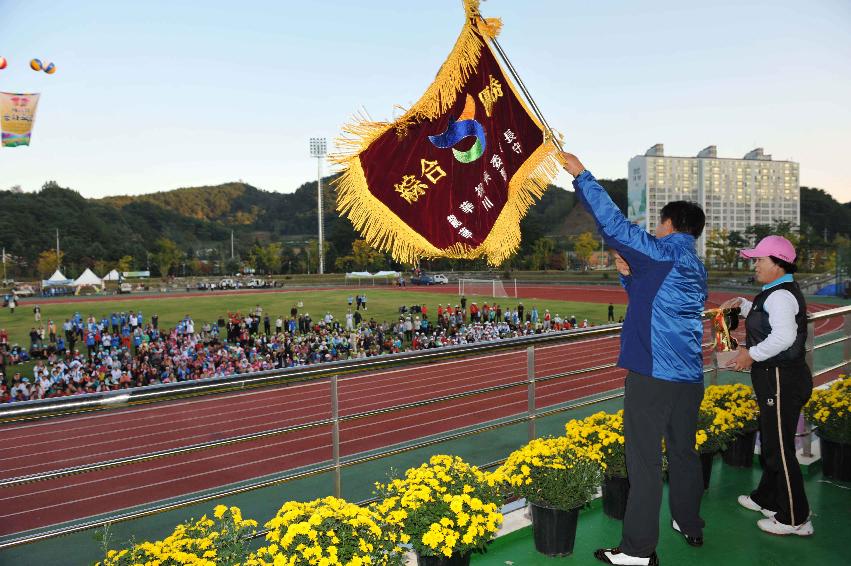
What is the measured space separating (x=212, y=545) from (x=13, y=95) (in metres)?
17.2

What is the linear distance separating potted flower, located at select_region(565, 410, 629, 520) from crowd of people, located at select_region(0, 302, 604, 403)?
34.2 ft

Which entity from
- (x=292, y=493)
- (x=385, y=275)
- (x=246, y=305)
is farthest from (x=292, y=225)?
(x=292, y=493)

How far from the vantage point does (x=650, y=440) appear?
2143 millimetres

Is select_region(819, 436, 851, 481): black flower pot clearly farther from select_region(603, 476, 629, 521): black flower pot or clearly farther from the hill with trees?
the hill with trees

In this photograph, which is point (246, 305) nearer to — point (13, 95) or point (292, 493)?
point (13, 95)

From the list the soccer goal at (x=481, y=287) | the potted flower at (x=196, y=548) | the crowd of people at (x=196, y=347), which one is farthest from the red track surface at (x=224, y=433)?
the soccer goal at (x=481, y=287)

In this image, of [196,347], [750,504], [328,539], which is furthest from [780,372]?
[196,347]

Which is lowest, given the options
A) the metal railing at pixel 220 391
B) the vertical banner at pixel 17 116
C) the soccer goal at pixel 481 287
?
the soccer goal at pixel 481 287

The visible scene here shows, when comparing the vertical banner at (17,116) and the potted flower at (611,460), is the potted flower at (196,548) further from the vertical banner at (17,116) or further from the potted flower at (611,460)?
the vertical banner at (17,116)

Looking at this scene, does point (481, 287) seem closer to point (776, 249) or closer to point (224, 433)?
point (224, 433)

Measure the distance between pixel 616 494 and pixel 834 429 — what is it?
1.50 metres

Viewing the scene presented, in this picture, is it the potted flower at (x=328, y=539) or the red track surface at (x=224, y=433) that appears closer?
the potted flower at (x=328, y=539)

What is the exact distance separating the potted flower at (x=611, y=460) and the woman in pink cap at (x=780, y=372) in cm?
62

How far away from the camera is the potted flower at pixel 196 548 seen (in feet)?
5.26
